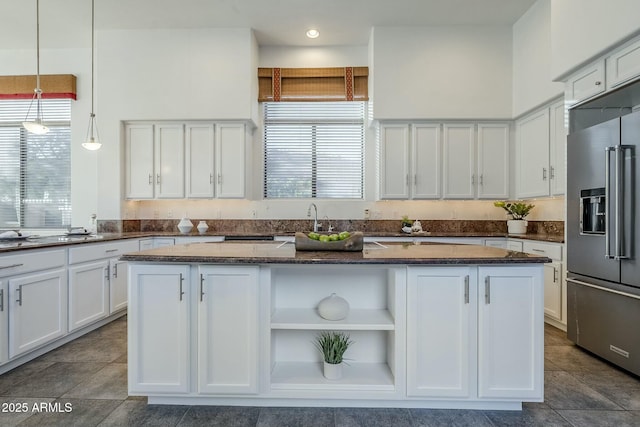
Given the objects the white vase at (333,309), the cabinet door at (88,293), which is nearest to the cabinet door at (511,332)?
the white vase at (333,309)

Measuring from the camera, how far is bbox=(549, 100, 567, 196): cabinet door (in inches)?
135

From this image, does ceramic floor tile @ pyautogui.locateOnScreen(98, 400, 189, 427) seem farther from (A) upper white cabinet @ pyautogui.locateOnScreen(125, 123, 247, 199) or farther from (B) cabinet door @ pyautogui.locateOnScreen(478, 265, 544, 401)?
(A) upper white cabinet @ pyautogui.locateOnScreen(125, 123, 247, 199)

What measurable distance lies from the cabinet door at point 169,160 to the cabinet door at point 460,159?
11.5 ft

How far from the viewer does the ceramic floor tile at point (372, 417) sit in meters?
1.86

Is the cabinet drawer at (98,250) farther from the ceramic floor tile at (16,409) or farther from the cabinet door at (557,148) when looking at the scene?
the cabinet door at (557,148)

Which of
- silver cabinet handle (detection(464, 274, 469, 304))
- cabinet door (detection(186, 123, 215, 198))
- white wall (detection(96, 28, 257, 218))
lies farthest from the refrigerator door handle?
cabinet door (detection(186, 123, 215, 198))

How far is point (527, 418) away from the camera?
1921 millimetres

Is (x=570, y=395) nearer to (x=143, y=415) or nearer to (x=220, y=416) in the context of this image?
(x=220, y=416)

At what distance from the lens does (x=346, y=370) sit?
2.14 metres

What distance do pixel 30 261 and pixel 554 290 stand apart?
469cm

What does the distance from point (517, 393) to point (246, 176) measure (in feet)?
12.0

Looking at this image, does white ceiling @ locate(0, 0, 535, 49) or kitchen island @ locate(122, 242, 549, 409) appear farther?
white ceiling @ locate(0, 0, 535, 49)

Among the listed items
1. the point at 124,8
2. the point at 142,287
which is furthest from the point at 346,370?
the point at 124,8

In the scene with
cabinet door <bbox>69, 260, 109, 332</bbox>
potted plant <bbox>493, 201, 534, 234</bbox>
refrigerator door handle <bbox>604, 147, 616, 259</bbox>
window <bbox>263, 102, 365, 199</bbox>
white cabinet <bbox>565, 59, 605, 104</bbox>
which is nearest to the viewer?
refrigerator door handle <bbox>604, 147, 616, 259</bbox>
